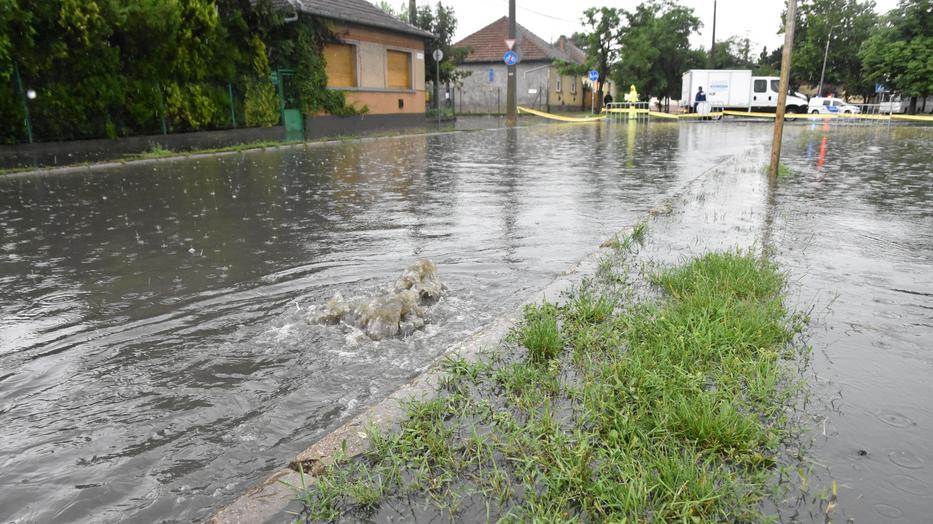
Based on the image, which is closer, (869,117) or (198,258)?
(198,258)

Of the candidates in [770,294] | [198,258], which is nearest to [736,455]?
[770,294]

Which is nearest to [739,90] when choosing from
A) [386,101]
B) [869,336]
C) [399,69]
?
[399,69]

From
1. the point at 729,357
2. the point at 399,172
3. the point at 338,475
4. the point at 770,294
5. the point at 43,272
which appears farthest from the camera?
the point at 399,172

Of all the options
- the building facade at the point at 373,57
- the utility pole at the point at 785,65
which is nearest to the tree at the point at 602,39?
the building facade at the point at 373,57

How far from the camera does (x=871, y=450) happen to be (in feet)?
8.54

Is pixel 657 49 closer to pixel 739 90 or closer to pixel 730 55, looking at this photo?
pixel 739 90

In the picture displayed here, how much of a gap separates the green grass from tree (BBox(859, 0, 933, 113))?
148 ft

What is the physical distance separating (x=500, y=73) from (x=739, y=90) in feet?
58.6

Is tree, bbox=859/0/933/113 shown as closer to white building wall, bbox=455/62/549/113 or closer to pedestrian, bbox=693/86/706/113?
pedestrian, bbox=693/86/706/113

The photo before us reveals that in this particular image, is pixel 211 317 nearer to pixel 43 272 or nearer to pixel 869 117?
pixel 43 272

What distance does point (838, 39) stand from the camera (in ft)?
180

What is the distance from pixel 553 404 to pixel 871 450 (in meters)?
1.34

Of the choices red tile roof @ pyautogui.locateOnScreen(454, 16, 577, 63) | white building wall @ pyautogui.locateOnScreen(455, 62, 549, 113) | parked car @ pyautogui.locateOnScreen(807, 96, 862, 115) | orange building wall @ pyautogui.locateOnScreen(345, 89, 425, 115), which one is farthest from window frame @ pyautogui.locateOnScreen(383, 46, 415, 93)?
parked car @ pyautogui.locateOnScreen(807, 96, 862, 115)

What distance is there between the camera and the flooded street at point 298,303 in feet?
8.75
